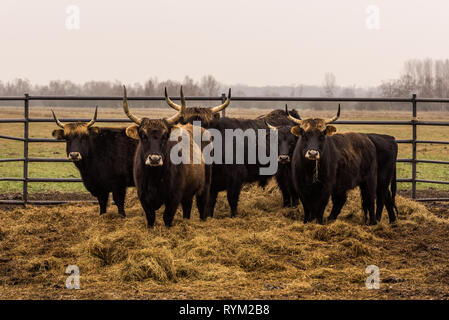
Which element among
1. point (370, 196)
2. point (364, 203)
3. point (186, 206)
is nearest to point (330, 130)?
point (370, 196)

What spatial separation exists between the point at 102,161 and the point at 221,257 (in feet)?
10.1

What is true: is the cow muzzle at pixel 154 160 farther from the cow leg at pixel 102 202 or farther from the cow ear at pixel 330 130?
the cow ear at pixel 330 130

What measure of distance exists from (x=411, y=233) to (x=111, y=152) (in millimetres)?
4175

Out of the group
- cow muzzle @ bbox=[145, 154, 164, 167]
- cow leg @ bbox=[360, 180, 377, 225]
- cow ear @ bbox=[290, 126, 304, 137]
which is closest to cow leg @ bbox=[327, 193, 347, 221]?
cow leg @ bbox=[360, 180, 377, 225]

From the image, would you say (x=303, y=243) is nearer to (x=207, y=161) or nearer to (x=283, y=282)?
(x=283, y=282)

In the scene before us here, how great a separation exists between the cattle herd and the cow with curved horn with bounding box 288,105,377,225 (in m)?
0.01

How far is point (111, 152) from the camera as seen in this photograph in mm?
8266

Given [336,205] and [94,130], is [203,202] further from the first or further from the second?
[94,130]

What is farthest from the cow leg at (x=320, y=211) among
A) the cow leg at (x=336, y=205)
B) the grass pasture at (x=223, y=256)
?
the cow leg at (x=336, y=205)

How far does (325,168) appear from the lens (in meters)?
7.54

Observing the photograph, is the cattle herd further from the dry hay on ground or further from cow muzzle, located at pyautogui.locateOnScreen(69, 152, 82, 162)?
the dry hay on ground
